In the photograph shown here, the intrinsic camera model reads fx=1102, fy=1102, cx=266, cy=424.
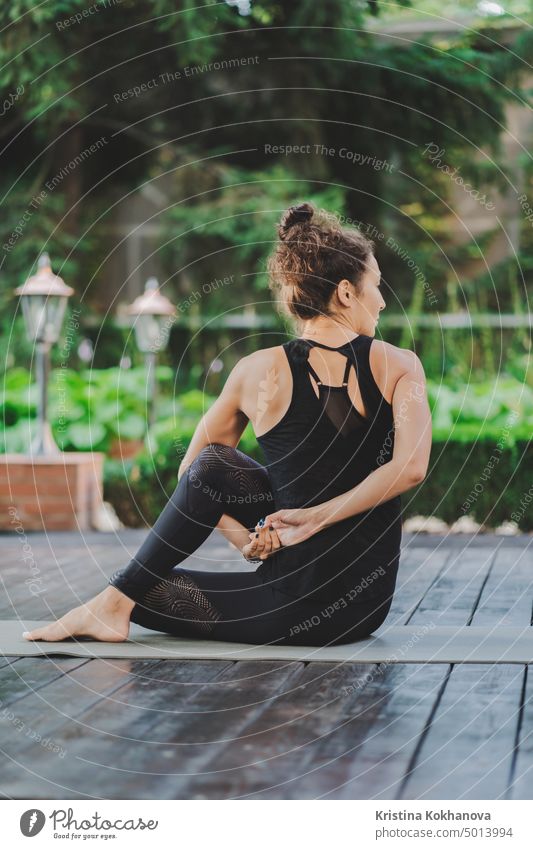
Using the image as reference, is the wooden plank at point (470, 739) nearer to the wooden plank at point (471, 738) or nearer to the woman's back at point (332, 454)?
the wooden plank at point (471, 738)

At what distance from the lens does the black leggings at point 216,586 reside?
9.04ft

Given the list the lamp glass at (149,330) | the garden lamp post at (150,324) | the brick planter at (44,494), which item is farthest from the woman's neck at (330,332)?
the lamp glass at (149,330)

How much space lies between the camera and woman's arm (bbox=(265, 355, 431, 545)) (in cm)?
265

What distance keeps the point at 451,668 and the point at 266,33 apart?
838 centimetres

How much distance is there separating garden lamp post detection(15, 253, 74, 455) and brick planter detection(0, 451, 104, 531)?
0.42 feet

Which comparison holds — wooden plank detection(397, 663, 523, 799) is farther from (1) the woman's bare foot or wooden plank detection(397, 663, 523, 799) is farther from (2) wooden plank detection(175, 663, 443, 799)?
(1) the woman's bare foot

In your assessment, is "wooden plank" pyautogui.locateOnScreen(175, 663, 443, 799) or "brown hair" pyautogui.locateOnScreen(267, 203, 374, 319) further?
"brown hair" pyautogui.locateOnScreen(267, 203, 374, 319)

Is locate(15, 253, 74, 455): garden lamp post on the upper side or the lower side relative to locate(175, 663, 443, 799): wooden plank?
upper

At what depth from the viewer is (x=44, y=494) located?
20.6ft

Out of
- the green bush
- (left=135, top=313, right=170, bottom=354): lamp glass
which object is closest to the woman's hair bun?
the green bush

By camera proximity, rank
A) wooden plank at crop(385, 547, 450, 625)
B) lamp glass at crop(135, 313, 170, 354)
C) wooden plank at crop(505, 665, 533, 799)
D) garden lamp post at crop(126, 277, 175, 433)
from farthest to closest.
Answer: lamp glass at crop(135, 313, 170, 354) < garden lamp post at crop(126, 277, 175, 433) < wooden plank at crop(385, 547, 450, 625) < wooden plank at crop(505, 665, 533, 799)

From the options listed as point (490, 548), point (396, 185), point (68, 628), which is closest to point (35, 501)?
point (490, 548)

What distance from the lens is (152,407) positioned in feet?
23.6

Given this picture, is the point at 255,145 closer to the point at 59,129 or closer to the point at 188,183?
the point at 188,183
